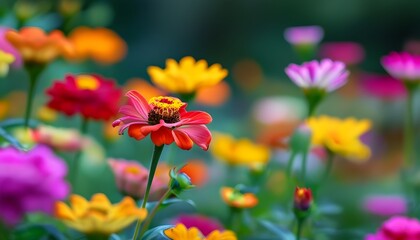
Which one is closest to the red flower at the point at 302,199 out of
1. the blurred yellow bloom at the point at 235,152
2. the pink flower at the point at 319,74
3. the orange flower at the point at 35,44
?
the pink flower at the point at 319,74

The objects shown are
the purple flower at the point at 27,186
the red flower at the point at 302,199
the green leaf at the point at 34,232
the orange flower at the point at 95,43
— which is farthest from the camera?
the orange flower at the point at 95,43

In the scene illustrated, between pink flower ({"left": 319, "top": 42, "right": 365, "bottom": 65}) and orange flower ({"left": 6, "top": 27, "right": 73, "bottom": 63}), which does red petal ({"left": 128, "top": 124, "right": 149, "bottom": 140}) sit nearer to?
orange flower ({"left": 6, "top": 27, "right": 73, "bottom": 63})

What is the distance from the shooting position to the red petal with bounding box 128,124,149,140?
23.9 inches

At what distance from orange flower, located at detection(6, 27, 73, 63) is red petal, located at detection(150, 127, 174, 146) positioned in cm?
27

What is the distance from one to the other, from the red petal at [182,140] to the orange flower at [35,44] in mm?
274

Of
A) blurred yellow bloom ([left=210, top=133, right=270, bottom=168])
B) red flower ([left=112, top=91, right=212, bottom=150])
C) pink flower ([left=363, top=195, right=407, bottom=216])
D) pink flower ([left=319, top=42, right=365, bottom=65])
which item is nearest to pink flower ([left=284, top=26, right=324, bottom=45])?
blurred yellow bloom ([left=210, top=133, right=270, bottom=168])

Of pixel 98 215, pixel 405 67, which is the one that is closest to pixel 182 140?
pixel 98 215

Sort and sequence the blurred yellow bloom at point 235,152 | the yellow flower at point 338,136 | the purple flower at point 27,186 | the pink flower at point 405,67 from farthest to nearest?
the blurred yellow bloom at point 235,152, the pink flower at point 405,67, the yellow flower at point 338,136, the purple flower at point 27,186

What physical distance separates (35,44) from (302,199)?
0.32m

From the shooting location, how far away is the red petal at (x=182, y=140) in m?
0.61

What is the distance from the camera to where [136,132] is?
24.2 inches

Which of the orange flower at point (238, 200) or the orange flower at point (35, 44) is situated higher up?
the orange flower at point (35, 44)

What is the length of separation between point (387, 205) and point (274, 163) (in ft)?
1.27

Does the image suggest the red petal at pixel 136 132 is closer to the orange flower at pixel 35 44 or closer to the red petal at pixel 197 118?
the red petal at pixel 197 118
